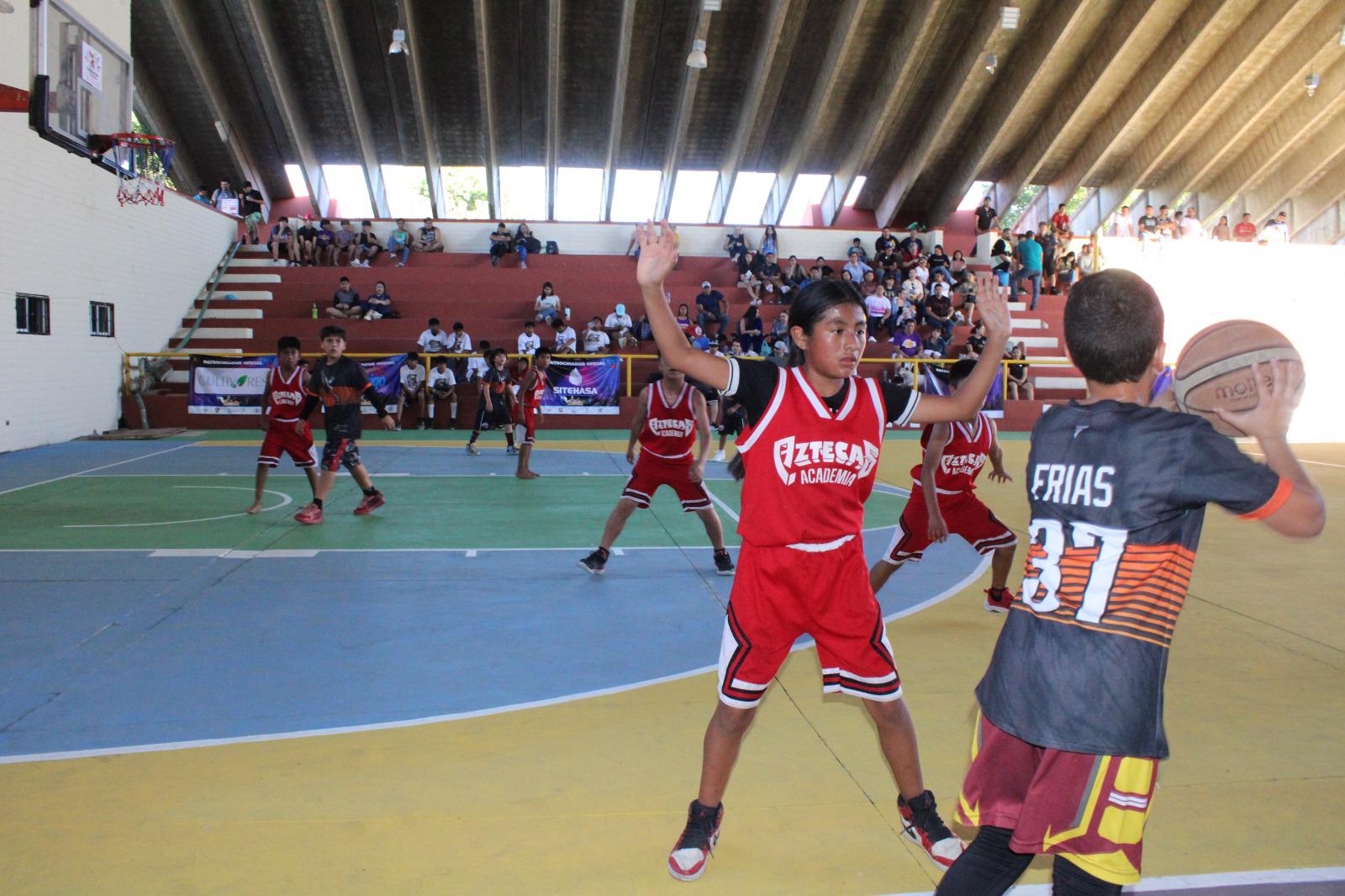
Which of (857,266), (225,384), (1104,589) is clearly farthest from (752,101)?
(1104,589)

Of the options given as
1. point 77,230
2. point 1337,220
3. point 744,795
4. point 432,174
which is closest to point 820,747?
point 744,795

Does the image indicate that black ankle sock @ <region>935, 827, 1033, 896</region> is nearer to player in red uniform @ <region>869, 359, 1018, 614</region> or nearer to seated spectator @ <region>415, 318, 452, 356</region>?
player in red uniform @ <region>869, 359, 1018, 614</region>

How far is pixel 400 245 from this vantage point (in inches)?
1124

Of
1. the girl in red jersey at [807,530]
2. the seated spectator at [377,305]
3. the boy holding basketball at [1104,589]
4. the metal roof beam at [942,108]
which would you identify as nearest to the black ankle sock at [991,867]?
the boy holding basketball at [1104,589]

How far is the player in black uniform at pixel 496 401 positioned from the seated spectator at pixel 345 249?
11.4 m

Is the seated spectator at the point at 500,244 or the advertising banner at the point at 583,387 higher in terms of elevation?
the seated spectator at the point at 500,244

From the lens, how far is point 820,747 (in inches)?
175

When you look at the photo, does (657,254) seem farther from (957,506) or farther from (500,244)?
(500,244)

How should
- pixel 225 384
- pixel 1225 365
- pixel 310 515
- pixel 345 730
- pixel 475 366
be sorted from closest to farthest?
pixel 1225 365 → pixel 345 730 → pixel 310 515 → pixel 225 384 → pixel 475 366

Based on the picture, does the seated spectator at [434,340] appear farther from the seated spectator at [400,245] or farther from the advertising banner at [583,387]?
the seated spectator at [400,245]

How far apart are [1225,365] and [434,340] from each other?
21.6 meters

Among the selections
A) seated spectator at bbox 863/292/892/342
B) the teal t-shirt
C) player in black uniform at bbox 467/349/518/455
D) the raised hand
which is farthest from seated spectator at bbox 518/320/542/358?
the raised hand

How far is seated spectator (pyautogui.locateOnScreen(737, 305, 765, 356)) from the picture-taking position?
23703 mm

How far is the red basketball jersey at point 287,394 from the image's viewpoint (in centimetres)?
1053
